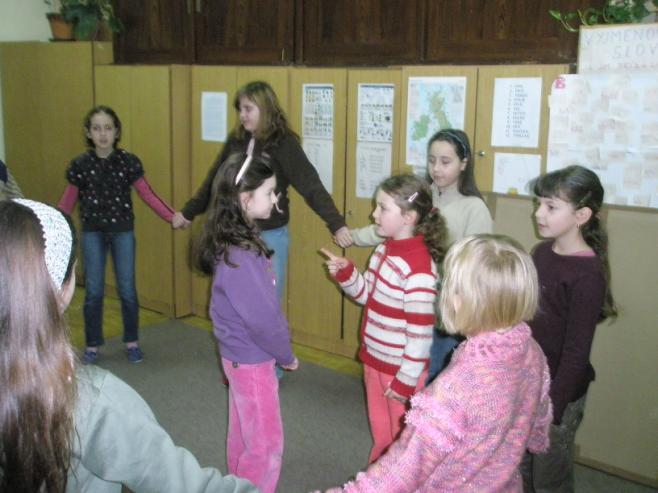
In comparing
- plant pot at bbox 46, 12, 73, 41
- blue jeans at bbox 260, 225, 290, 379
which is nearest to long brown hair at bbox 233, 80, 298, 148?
blue jeans at bbox 260, 225, 290, 379

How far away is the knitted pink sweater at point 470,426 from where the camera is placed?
1245mm

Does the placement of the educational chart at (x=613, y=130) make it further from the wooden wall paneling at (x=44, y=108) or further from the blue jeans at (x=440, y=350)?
the wooden wall paneling at (x=44, y=108)

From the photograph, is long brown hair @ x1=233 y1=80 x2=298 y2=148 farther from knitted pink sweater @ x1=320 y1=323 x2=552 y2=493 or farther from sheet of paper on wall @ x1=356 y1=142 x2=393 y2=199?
knitted pink sweater @ x1=320 y1=323 x2=552 y2=493

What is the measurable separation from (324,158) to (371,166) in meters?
0.31

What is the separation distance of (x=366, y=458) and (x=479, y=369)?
1.54 meters

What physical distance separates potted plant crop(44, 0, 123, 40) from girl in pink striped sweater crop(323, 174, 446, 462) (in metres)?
3.15

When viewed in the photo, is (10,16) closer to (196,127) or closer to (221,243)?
(196,127)

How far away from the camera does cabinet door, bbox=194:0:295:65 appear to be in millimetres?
3736

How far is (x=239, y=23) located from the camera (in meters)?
3.92

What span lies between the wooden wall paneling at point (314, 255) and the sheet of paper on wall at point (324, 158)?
0.02m

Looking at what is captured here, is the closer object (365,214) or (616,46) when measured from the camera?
(616,46)

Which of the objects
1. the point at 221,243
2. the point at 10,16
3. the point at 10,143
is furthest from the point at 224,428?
the point at 10,16

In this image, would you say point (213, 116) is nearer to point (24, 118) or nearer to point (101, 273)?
point (101, 273)

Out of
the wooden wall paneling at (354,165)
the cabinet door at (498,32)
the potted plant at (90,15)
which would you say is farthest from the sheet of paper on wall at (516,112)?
the potted plant at (90,15)
